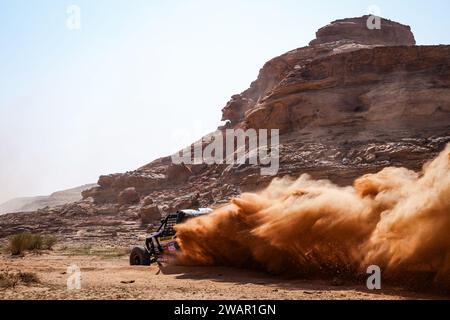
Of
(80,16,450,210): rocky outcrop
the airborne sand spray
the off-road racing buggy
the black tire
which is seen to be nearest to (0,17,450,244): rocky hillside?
(80,16,450,210): rocky outcrop

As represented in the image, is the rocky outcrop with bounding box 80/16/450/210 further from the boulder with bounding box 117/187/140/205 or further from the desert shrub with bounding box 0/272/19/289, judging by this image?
the desert shrub with bounding box 0/272/19/289

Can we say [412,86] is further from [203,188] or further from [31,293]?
[31,293]

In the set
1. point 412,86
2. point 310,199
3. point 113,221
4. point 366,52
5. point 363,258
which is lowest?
point 113,221

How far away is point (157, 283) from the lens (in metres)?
9.39

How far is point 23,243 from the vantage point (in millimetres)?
23594

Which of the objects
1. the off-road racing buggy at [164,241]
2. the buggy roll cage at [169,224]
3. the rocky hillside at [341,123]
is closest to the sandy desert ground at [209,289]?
the off-road racing buggy at [164,241]

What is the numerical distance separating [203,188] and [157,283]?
116 ft

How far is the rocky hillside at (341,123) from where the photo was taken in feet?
104

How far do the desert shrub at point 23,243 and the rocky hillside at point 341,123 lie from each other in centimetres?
1375

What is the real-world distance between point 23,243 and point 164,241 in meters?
12.8

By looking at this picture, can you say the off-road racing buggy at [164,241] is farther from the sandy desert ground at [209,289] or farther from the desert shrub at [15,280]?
the desert shrub at [15,280]

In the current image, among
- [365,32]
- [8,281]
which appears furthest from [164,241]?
[365,32]

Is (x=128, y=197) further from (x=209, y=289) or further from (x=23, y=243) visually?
(x=209, y=289)

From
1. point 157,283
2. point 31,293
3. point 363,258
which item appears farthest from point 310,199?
point 31,293
